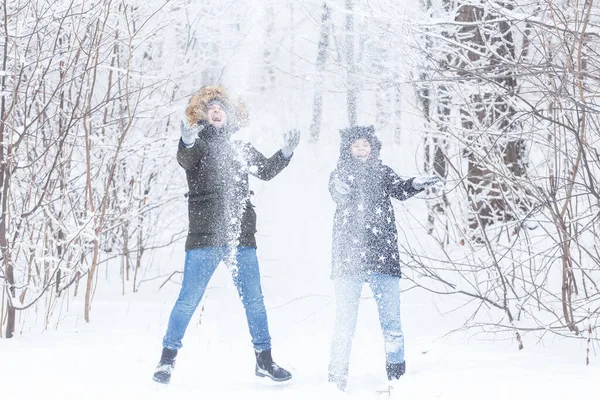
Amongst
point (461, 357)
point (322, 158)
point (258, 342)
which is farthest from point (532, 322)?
point (322, 158)

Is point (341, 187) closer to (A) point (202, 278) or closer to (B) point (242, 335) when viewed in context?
(A) point (202, 278)

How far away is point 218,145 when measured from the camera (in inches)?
156

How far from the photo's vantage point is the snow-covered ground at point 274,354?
3582mm

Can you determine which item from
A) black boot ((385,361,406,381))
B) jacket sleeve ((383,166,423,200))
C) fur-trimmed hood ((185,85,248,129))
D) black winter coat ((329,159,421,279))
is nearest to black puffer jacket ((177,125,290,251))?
fur-trimmed hood ((185,85,248,129))

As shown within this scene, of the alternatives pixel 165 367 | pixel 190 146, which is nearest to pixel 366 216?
pixel 190 146

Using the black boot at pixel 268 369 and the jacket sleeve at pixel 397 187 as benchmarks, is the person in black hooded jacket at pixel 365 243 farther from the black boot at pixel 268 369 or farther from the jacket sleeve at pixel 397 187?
the black boot at pixel 268 369

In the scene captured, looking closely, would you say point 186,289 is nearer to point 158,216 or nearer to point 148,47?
point 158,216

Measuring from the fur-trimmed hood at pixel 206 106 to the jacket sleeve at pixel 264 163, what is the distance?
26 centimetres

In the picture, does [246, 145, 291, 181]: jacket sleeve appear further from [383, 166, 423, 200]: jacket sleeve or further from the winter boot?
the winter boot

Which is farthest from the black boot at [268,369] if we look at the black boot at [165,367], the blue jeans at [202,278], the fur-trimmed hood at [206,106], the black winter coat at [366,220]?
the fur-trimmed hood at [206,106]

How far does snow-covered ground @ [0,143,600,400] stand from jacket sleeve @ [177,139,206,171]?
117 cm

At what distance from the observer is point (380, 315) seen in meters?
3.91

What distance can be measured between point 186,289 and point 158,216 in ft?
13.7

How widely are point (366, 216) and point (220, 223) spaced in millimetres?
775
